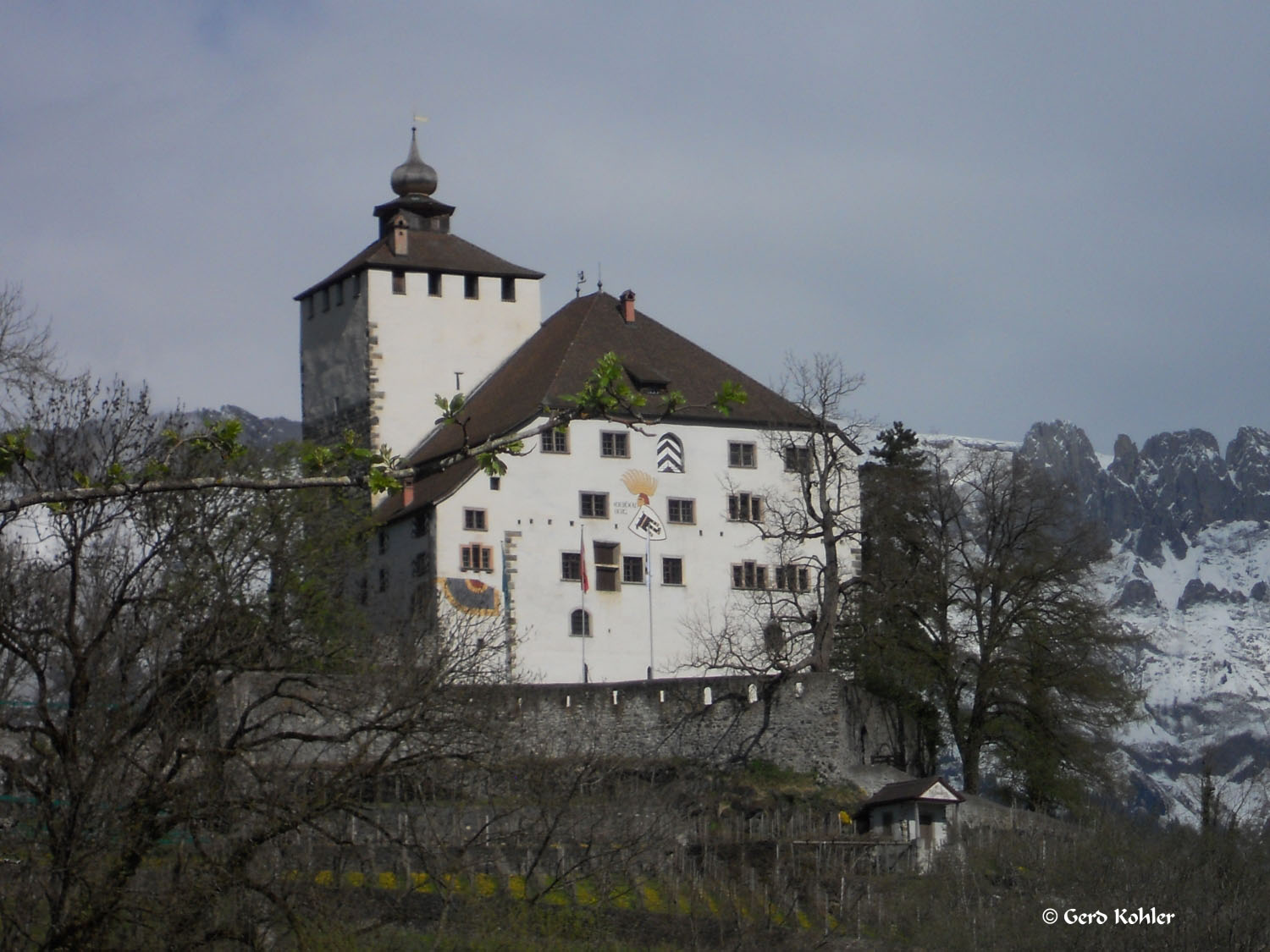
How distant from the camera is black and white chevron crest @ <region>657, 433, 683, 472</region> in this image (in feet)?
169

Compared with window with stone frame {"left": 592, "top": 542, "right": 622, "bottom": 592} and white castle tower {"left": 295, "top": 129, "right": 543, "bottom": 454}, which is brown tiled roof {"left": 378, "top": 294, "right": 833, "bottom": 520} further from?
window with stone frame {"left": 592, "top": 542, "right": 622, "bottom": 592}

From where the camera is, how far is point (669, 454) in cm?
5153

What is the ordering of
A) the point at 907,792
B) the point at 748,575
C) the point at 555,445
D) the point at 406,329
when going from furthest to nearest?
the point at 406,329 < the point at 748,575 < the point at 555,445 < the point at 907,792

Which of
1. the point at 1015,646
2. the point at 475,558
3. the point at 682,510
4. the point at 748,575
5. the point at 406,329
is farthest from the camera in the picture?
the point at 406,329

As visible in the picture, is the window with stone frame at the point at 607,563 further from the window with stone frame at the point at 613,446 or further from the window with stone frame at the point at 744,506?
the window with stone frame at the point at 744,506

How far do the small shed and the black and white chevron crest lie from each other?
13994mm

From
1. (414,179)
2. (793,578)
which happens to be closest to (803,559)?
(793,578)

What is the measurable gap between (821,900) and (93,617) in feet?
60.0

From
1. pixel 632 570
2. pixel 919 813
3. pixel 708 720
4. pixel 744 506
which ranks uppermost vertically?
pixel 744 506

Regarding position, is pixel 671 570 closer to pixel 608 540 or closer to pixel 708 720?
pixel 608 540

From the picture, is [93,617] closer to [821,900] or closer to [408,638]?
[821,900]

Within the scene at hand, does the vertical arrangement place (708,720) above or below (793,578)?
below

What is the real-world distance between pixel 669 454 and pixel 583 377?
274cm

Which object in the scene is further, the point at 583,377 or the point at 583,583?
the point at 583,377
